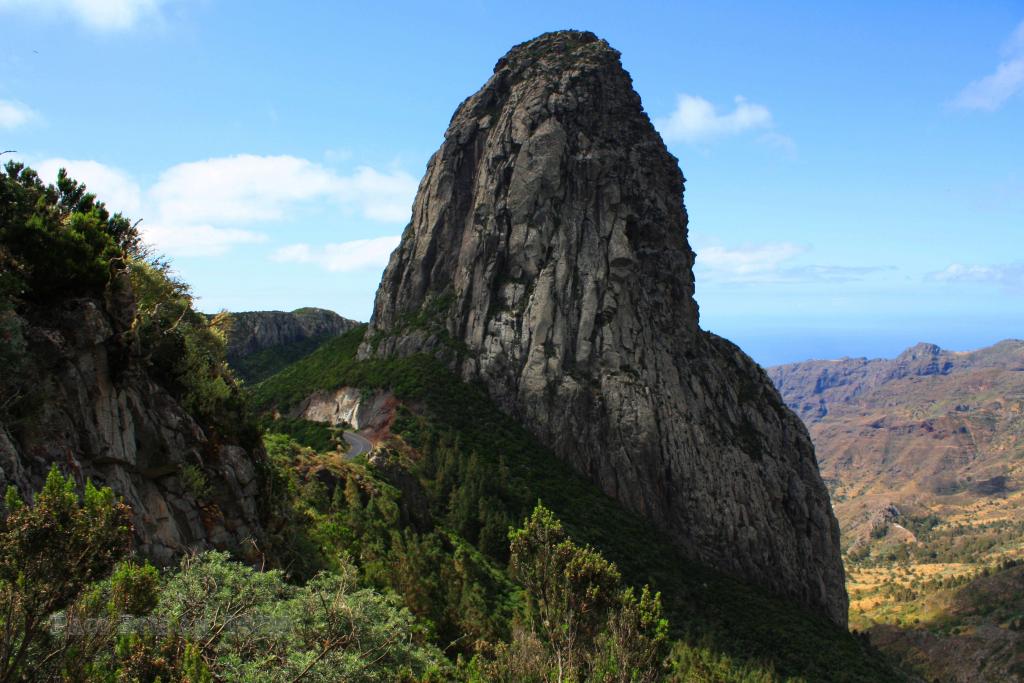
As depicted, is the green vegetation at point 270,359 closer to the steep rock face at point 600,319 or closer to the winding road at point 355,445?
the steep rock face at point 600,319

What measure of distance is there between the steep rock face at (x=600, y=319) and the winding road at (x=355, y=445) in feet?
54.0

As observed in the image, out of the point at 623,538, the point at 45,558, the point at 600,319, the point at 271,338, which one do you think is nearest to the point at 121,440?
the point at 45,558

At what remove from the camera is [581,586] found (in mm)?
20641

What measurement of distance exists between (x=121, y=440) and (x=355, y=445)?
39561 mm

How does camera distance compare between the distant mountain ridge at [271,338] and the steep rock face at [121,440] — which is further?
the distant mountain ridge at [271,338]

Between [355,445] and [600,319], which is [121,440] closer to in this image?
[355,445]

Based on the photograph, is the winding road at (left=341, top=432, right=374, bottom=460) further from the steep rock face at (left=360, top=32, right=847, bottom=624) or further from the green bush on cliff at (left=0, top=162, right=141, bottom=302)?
the green bush on cliff at (left=0, top=162, right=141, bottom=302)

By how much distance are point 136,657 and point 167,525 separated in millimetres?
8599

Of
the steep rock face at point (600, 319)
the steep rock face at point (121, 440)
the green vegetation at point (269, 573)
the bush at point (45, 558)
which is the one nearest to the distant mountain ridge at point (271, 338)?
the steep rock face at point (600, 319)

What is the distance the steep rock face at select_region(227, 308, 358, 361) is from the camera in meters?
111

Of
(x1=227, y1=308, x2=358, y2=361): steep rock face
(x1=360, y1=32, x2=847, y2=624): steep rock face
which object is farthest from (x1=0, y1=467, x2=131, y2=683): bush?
(x1=227, y1=308, x2=358, y2=361): steep rock face

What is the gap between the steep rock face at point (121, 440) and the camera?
16.7 metres

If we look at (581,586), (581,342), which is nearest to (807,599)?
(581,342)

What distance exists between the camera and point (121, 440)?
19281 millimetres
